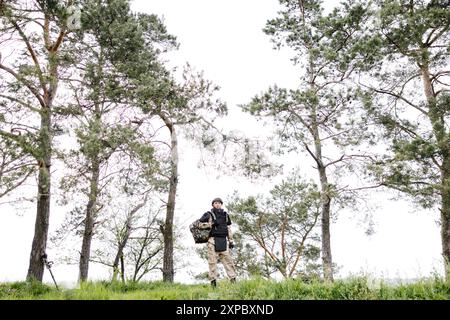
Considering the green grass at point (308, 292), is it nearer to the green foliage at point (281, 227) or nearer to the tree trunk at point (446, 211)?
the tree trunk at point (446, 211)

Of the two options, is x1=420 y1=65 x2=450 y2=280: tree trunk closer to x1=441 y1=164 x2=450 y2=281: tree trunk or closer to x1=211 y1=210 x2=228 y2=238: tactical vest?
x1=441 y1=164 x2=450 y2=281: tree trunk

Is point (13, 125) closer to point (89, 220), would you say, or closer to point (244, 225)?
point (89, 220)

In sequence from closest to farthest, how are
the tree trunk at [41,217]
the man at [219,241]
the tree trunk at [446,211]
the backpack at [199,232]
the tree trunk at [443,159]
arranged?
the man at [219,241], the backpack at [199,232], the tree trunk at [41,217], the tree trunk at [443,159], the tree trunk at [446,211]

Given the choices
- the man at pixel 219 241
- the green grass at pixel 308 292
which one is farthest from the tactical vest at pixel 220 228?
the green grass at pixel 308 292

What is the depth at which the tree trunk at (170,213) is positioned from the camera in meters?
12.9

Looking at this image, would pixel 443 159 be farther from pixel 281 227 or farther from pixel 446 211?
pixel 281 227

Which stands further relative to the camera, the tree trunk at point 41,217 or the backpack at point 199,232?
the tree trunk at point 41,217

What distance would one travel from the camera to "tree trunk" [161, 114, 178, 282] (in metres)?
12.9

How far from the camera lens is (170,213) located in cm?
1355

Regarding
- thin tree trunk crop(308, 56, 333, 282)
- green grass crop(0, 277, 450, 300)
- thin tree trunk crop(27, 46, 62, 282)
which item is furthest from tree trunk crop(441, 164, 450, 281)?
thin tree trunk crop(27, 46, 62, 282)

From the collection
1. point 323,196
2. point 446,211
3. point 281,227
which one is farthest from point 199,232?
point 281,227

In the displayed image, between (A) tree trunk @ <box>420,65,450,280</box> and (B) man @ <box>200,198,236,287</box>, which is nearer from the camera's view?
(B) man @ <box>200,198,236,287</box>

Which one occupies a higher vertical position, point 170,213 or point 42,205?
point 42,205
